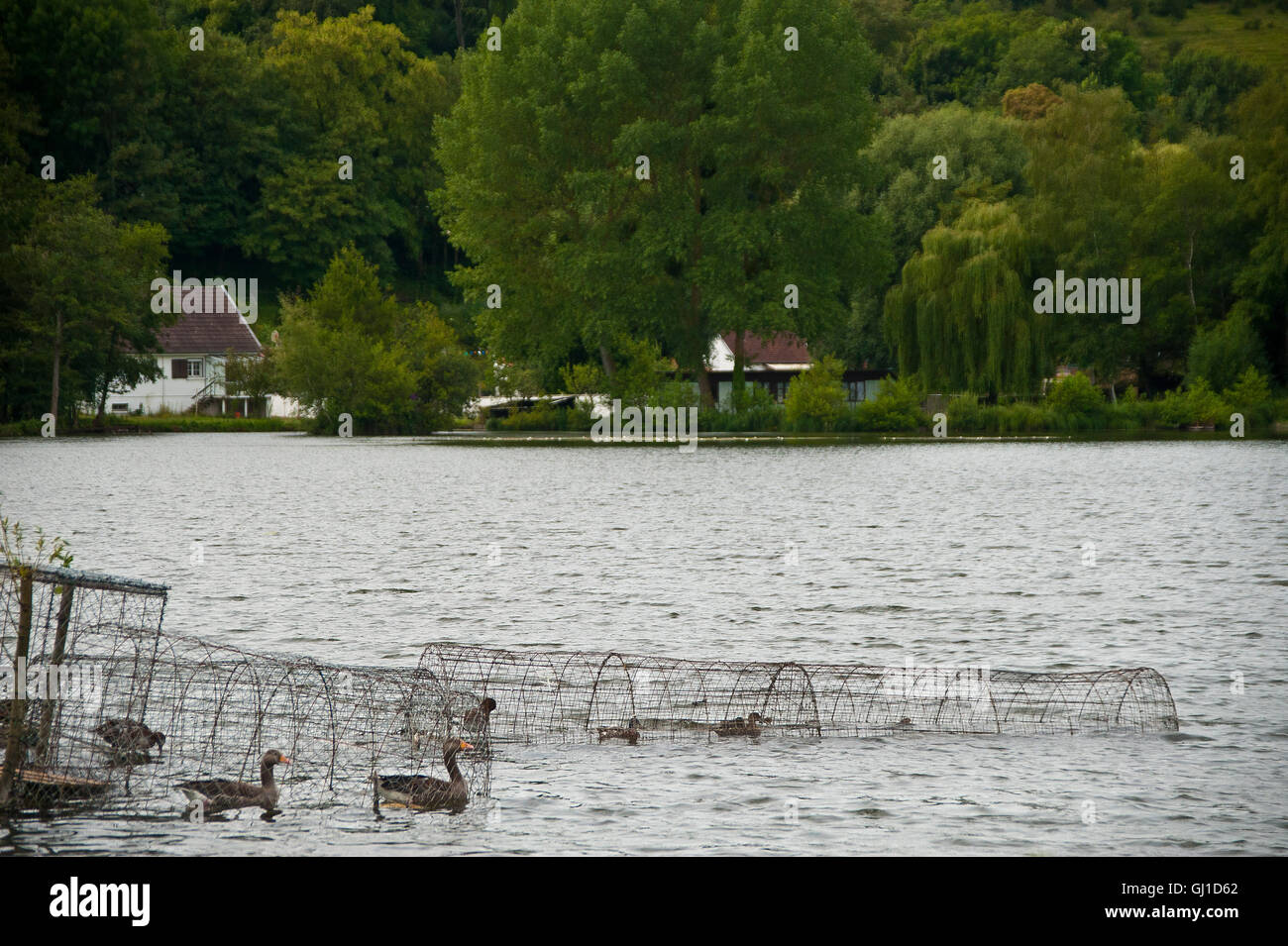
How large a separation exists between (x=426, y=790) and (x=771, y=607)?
1390cm

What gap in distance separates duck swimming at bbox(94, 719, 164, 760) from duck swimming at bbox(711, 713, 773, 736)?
5949 millimetres

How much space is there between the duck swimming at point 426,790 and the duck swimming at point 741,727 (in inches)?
148

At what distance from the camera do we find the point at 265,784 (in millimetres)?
14492

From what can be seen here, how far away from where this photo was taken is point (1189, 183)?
314 feet

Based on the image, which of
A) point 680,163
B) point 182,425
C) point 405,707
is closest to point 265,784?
point 405,707

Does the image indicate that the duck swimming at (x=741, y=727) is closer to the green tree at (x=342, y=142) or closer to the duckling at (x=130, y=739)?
the duckling at (x=130, y=739)

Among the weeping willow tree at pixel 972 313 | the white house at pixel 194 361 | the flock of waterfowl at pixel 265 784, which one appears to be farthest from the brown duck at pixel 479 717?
the white house at pixel 194 361

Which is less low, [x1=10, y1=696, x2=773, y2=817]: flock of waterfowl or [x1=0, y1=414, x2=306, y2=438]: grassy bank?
[x1=0, y1=414, x2=306, y2=438]: grassy bank

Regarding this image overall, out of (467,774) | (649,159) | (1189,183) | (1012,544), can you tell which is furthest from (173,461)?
(467,774)

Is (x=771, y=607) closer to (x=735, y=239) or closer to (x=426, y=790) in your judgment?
(x=426, y=790)

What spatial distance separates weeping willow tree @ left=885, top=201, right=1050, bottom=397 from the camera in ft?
299

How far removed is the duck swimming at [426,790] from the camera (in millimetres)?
14711

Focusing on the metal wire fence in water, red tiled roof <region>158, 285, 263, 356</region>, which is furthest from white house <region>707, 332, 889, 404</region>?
the metal wire fence in water

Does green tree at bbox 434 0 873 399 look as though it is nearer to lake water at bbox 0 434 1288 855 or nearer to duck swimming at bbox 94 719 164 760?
lake water at bbox 0 434 1288 855
